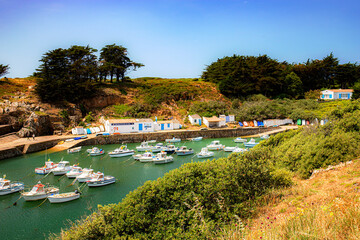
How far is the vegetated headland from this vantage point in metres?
7.24

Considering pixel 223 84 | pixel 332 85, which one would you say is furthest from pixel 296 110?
pixel 332 85

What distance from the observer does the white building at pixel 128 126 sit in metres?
39.6

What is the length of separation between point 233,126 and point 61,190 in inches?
1408

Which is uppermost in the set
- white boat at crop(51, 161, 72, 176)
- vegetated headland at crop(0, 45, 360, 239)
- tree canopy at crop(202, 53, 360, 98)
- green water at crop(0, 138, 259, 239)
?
tree canopy at crop(202, 53, 360, 98)

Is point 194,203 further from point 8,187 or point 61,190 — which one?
point 8,187

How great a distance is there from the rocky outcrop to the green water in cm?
784

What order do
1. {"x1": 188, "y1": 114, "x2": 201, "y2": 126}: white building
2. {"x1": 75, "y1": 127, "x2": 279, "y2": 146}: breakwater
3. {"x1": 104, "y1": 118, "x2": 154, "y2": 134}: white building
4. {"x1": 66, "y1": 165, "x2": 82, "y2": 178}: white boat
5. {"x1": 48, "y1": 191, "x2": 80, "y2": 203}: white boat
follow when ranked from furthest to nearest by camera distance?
{"x1": 188, "y1": 114, "x2": 201, "y2": 126}: white building → {"x1": 104, "y1": 118, "x2": 154, "y2": 134}: white building → {"x1": 75, "y1": 127, "x2": 279, "y2": 146}: breakwater → {"x1": 66, "y1": 165, "x2": 82, "y2": 178}: white boat → {"x1": 48, "y1": 191, "x2": 80, "y2": 203}: white boat

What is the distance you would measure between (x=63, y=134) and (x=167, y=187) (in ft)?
119

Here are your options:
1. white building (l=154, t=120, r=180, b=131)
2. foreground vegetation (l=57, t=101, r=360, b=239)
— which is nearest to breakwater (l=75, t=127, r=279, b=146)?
white building (l=154, t=120, r=180, b=131)

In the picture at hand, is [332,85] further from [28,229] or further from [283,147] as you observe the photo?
[28,229]

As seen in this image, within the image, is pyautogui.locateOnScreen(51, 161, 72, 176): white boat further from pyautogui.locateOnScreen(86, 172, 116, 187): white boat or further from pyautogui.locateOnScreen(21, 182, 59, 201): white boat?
pyautogui.locateOnScreen(21, 182, 59, 201): white boat

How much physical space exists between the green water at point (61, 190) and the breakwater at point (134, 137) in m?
1.54

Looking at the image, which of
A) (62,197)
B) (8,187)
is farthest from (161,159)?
(8,187)

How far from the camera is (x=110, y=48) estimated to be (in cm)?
5744
